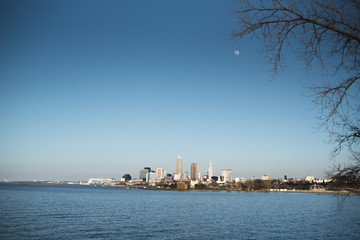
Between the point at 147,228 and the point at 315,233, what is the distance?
20.8m

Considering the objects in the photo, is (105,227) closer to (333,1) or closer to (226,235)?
(226,235)

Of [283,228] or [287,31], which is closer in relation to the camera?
[287,31]

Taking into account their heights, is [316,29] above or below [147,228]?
above

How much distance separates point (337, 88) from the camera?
4.78m

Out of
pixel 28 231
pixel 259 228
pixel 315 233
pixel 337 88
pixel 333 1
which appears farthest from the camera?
pixel 259 228

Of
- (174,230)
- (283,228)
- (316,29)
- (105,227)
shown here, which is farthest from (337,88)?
(283,228)

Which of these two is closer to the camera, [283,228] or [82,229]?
[82,229]

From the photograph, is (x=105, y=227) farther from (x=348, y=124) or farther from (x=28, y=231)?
(x=348, y=124)

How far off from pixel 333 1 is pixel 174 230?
35.0m

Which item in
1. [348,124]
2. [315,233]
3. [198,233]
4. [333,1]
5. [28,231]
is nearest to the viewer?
[333,1]

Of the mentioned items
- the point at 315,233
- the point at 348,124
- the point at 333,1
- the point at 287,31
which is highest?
the point at 333,1

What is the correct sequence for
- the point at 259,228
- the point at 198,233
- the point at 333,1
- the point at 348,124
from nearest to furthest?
the point at 333,1 → the point at 348,124 → the point at 198,233 → the point at 259,228

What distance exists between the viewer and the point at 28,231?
31844 millimetres

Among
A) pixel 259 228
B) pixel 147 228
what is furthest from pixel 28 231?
pixel 259 228
